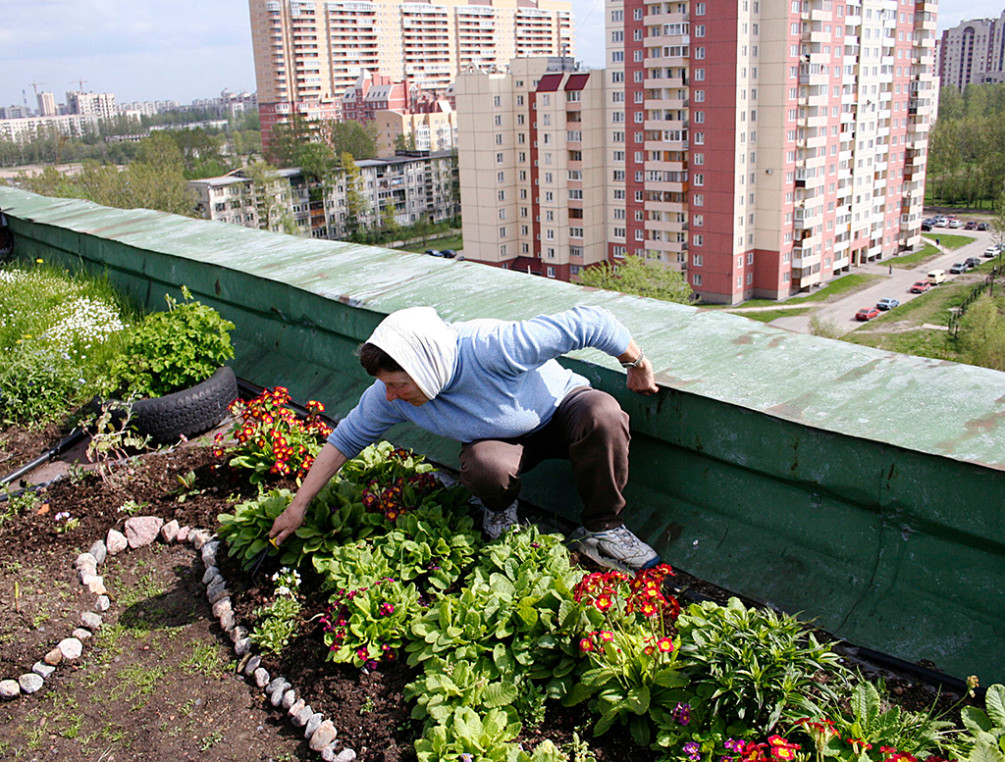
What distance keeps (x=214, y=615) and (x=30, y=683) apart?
53cm

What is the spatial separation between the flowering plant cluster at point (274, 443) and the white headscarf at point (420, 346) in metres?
1.05

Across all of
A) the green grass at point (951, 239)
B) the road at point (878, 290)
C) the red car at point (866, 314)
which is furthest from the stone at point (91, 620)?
the green grass at point (951, 239)

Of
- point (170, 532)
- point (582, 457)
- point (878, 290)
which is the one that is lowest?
point (878, 290)

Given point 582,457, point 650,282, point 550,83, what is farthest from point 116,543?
point 550,83

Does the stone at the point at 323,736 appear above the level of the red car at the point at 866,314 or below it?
above

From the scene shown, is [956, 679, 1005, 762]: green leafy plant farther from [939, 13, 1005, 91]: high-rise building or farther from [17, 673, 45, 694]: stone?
[939, 13, 1005, 91]: high-rise building

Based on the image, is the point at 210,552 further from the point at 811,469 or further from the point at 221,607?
the point at 811,469

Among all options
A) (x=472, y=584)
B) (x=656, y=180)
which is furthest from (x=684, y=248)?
(x=472, y=584)

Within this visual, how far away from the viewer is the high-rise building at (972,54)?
103062 millimetres

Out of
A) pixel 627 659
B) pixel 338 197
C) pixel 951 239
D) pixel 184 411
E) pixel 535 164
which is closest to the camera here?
pixel 627 659

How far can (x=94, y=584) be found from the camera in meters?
2.86

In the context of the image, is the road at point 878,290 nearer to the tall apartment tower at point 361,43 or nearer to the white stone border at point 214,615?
the white stone border at point 214,615

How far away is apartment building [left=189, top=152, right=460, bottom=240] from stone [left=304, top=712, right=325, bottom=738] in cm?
5365

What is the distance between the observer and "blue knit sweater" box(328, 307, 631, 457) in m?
2.34
